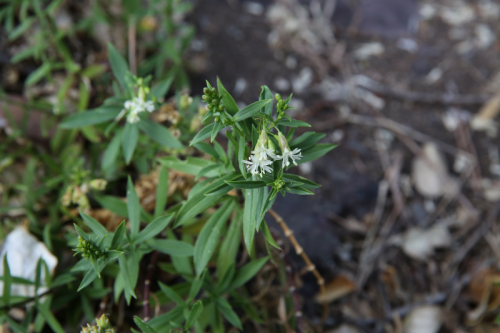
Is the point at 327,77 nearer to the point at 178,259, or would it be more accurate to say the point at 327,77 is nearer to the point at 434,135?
the point at 434,135

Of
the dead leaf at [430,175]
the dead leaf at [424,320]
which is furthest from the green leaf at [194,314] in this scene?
the dead leaf at [430,175]

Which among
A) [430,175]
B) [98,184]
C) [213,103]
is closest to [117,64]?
[98,184]

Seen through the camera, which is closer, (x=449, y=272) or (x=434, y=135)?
(x=449, y=272)

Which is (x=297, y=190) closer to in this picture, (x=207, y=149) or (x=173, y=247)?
(x=207, y=149)

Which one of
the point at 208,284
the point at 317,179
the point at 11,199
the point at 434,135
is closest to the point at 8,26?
the point at 11,199

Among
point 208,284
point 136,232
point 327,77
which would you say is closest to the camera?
point 136,232

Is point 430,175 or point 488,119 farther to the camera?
point 488,119

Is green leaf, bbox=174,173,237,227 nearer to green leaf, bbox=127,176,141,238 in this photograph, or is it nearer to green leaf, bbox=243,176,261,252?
green leaf, bbox=243,176,261,252
